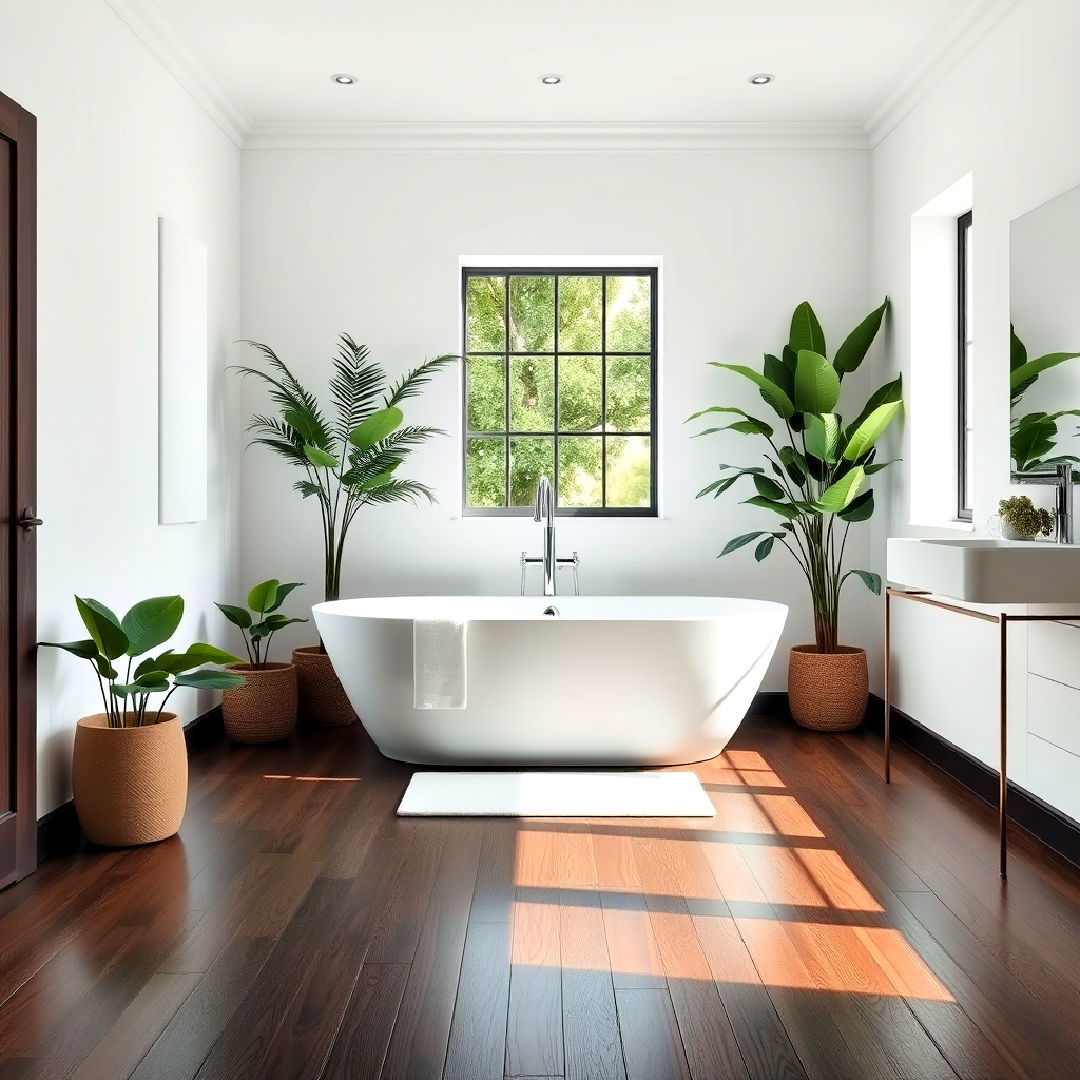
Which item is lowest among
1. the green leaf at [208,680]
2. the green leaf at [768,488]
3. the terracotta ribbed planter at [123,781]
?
the terracotta ribbed planter at [123,781]

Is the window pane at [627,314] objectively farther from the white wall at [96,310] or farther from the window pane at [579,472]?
the white wall at [96,310]

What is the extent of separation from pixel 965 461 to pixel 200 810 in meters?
3.16

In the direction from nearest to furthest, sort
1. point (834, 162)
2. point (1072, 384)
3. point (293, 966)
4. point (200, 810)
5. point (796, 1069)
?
1. point (796, 1069)
2. point (293, 966)
3. point (1072, 384)
4. point (200, 810)
5. point (834, 162)

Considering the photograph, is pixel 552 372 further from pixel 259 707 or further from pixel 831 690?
pixel 259 707

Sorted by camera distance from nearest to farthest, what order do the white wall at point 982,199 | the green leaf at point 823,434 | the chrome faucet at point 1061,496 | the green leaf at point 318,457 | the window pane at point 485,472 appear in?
the chrome faucet at point 1061,496, the white wall at point 982,199, the green leaf at point 823,434, the green leaf at point 318,457, the window pane at point 485,472

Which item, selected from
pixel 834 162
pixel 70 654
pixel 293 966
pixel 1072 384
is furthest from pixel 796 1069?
pixel 834 162

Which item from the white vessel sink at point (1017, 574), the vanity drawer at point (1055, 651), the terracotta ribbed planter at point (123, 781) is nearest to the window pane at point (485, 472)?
the terracotta ribbed planter at point (123, 781)

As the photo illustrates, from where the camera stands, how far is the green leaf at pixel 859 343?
4570 mm

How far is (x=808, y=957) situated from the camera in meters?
2.30

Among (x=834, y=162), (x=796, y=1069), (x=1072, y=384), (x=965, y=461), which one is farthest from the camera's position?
(x=834, y=162)

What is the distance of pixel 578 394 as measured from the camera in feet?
17.0

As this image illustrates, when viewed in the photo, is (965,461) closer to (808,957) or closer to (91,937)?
(808,957)

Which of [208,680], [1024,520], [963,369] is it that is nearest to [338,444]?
[208,680]

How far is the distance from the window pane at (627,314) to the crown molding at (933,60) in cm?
124
